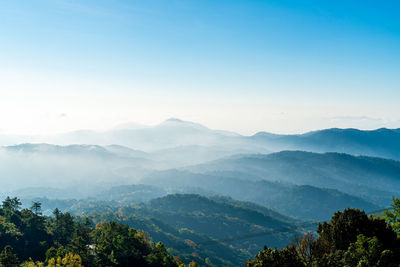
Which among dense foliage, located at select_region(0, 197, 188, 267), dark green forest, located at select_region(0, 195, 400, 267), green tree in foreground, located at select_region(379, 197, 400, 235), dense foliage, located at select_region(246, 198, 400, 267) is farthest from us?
dense foliage, located at select_region(0, 197, 188, 267)

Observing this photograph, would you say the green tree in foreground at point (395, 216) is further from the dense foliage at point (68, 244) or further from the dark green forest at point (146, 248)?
the dense foliage at point (68, 244)

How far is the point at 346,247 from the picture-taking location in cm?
3709

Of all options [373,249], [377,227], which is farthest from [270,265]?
[377,227]

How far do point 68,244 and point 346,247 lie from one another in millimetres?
54051

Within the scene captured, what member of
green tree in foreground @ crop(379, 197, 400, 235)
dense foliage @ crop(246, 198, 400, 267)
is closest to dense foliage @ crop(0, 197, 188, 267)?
dense foliage @ crop(246, 198, 400, 267)

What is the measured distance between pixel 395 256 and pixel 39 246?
70.1 meters

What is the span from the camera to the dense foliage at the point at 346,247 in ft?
93.6

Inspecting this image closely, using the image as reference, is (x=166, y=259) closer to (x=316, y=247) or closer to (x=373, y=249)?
(x=316, y=247)

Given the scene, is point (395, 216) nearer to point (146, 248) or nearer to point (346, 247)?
point (346, 247)

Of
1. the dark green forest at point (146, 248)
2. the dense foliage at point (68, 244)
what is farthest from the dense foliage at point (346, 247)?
the dense foliage at point (68, 244)

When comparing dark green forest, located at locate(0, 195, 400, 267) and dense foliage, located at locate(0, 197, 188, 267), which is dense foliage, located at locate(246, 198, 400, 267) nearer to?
dark green forest, located at locate(0, 195, 400, 267)

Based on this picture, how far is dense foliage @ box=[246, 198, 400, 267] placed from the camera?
93.6ft

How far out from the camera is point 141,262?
58812mm

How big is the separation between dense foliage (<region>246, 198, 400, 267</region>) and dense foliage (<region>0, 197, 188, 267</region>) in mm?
31835
